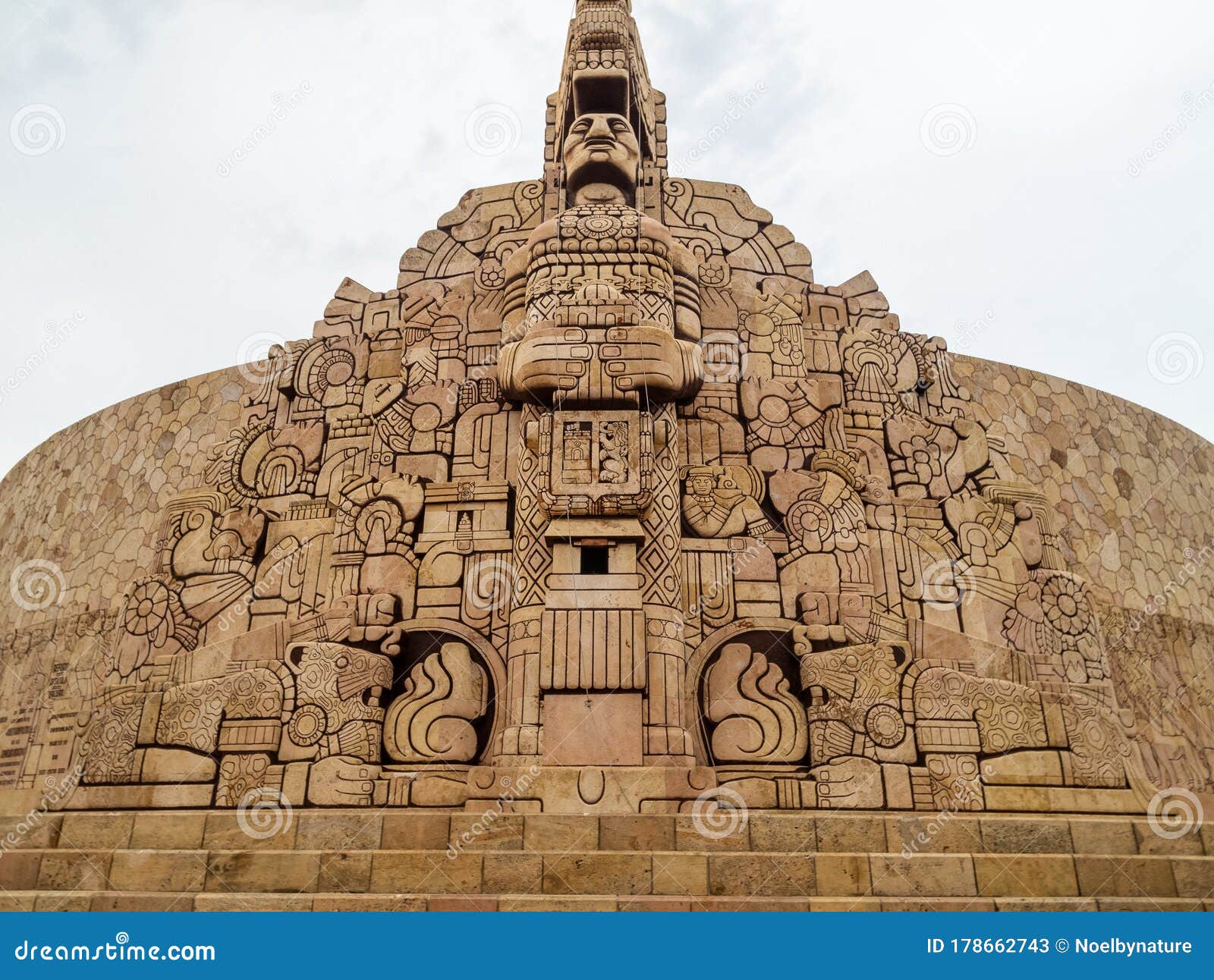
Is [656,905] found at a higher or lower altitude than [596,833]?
lower

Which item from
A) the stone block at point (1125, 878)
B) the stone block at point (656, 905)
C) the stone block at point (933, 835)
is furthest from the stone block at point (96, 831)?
the stone block at point (1125, 878)

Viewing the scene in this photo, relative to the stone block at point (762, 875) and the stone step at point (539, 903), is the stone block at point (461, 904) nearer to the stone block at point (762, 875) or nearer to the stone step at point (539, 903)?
the stone step at point (539, 903)

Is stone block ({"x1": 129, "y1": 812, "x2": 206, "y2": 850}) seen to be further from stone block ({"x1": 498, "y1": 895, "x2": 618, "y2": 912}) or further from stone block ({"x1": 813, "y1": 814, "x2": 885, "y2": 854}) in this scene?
stone block ({"x1": 813, "y1": 814, "x2": 885, "y2": 854})

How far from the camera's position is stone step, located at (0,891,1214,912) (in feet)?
15.2

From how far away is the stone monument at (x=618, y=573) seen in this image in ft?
19.8

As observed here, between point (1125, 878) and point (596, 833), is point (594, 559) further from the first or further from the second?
point (1125, 878)

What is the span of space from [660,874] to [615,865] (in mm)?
240

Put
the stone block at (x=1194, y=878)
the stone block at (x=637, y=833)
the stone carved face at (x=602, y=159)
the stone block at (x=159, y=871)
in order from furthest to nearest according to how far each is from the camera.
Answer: the stone carved face at (x=602, y=159) → the stone block at (x=637, y=833) → the stone block at (x=159, y=871) → the stone block at (x=1194, y=878)

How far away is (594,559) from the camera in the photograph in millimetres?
6508

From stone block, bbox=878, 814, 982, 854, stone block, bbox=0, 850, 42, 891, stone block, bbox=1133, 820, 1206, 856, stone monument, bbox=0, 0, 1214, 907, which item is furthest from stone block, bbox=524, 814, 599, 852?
stone block, bbox=1133, 820, 1206, 856

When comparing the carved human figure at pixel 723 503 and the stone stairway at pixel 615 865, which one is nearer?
the stone stairway at pixel 615 865

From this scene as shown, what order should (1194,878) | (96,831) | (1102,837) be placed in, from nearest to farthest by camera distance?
(1194,878) < (1102,837) < (96,831)

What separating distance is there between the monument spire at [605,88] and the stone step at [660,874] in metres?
6.00

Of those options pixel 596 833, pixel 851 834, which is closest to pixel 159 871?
pixel 596 833
